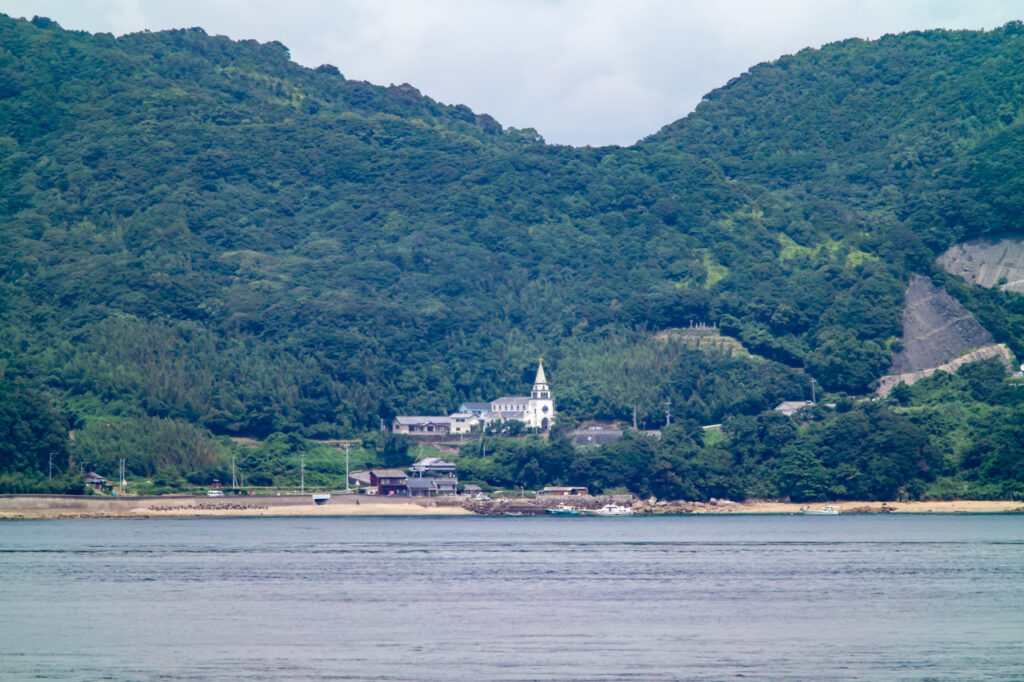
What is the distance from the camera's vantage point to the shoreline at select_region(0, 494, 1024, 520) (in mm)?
109125

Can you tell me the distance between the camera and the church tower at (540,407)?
145 metres

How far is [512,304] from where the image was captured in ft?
567

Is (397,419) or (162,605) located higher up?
(397,419)

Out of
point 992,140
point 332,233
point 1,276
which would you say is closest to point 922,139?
point 992,140

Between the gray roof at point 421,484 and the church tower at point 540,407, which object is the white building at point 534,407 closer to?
the church tower at point 540,407

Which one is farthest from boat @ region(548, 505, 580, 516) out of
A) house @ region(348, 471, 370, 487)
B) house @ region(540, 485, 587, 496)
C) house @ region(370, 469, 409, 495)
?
house @ region(348, 471, 370, 487)

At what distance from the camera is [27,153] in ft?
632

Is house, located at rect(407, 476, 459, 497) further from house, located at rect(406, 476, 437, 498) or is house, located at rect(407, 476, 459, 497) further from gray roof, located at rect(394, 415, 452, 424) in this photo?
gray roof, located at rect(394, 415, 452, 424)

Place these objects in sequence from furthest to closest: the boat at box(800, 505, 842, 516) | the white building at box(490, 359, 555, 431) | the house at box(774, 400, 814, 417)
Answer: the white building at box(490, 359, 555, 431) → the house at box(774, 400, 814, 417) → the boat at box(800, 505, 842, 516)

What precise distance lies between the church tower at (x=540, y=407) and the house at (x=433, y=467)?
16.8m

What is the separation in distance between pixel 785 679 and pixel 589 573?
28.3m

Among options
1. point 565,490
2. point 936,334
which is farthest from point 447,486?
point 936,334

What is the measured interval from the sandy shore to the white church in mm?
20533

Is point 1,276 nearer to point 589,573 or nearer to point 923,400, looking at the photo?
point 923,400
